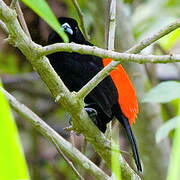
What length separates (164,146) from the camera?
2734 millimetres

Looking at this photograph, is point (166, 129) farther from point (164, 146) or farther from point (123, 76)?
point (164, 146)

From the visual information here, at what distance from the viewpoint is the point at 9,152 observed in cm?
31

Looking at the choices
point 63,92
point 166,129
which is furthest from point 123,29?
point 63,92

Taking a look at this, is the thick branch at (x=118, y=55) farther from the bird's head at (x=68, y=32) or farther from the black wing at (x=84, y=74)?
the bird's head at (x=68, y=32)

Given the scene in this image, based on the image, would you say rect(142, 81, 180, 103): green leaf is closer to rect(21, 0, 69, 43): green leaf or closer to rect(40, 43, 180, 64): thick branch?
rect(40, 43, 180, 64): thick branch

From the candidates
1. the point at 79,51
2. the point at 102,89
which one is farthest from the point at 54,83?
the point at 102,89

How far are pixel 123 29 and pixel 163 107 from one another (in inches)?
35.2

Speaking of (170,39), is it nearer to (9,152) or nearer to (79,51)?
(79,51)

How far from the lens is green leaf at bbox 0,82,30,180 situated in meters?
0.31

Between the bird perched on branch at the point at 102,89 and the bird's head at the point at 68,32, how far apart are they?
0.05ft

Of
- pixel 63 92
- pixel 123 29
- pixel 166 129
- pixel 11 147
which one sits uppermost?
pixel 123 29

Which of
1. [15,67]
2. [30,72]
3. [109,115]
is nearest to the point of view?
[109,115]

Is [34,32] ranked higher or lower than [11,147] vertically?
higher

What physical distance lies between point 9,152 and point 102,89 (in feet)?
5.72
